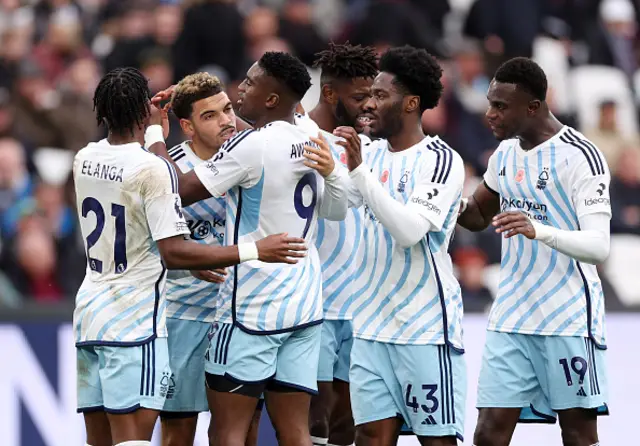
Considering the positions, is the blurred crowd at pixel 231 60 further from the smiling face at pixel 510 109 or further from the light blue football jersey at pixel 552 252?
the smiling face at pixel 510 109

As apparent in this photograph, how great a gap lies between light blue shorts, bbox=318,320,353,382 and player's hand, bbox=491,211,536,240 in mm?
1417

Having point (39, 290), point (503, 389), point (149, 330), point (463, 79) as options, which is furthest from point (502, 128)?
point (463, 79)

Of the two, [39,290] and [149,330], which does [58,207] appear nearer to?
[39,290]

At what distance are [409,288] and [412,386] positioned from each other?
498 mm

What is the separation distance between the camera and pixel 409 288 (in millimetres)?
6629

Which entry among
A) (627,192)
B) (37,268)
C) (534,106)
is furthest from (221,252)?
(627,192)

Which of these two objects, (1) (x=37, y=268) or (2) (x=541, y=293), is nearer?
(2) (x=541, y=293)

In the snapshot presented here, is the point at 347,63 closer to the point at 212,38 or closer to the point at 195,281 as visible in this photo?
the point at 195,281

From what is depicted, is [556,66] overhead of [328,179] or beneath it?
overhead

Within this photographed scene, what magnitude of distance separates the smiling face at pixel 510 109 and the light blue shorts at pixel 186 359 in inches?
75.6

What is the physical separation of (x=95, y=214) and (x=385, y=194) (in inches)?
55.4

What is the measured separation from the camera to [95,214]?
6.22m

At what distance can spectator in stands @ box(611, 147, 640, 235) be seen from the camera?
11.5 meters

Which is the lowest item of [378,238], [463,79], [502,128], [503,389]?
[503,389]
